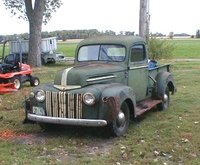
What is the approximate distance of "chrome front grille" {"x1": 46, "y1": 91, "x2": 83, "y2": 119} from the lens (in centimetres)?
752

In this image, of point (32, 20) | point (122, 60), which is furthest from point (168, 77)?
point (32, 20)

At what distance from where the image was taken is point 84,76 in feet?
25.6

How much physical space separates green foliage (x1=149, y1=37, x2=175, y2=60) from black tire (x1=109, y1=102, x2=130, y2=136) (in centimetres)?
2170

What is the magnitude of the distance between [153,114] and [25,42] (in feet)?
80.2

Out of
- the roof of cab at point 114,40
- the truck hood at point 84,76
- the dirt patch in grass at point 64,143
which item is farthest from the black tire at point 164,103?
the dirt patch in grass at point 64,143

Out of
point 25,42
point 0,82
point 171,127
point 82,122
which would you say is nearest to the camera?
point 82,122

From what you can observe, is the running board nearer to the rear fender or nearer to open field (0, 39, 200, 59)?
the rear fender

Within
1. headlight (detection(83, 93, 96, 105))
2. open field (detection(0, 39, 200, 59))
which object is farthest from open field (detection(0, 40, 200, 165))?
open field (detection(0, 39, 200, 59))

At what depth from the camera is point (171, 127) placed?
838 centimetres

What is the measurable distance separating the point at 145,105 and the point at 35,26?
58.4 ft

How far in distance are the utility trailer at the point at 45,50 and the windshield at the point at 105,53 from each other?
21.5 m

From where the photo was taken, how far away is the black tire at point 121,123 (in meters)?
7.65

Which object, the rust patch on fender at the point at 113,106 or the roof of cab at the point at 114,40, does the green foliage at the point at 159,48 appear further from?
the rust patch on fender at the point at 113,106

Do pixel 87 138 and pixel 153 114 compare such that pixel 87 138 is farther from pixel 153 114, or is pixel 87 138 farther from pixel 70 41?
→ pixel 70 41
